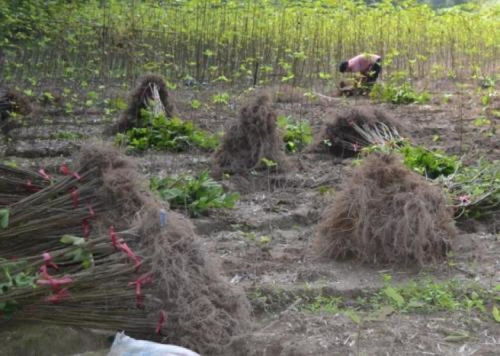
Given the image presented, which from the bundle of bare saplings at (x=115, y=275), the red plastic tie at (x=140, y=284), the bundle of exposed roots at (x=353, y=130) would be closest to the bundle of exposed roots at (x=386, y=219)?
the bundle of bare saplings at (x=115, y=275)

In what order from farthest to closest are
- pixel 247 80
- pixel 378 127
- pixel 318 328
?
pixel 247 80
pixel 378 127
pixel 318 328

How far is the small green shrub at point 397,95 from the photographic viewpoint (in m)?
10.7

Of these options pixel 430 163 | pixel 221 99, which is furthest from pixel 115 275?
pixel 221 99

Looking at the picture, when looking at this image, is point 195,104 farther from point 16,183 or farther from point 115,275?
point 115,275

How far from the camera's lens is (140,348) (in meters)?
3.28

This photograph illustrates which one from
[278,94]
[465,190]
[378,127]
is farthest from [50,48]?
[465,190]

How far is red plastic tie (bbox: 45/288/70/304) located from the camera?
3383 mm

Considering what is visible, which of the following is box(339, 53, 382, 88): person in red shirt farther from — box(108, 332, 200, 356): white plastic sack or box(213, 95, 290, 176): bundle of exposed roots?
box(108, 332, 200, 356): white plastic sack

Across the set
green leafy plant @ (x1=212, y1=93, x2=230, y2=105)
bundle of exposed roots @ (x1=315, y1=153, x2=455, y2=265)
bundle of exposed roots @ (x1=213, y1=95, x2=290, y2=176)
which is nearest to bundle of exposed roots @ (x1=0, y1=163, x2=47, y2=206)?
bundle of exposed roots @ (x1=315, y1=153, x2=455, y2=265)

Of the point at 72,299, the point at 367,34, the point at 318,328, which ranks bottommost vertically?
the point at 318,328

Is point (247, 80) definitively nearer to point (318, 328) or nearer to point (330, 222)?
point (330, 222)

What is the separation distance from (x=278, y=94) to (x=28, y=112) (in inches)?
126

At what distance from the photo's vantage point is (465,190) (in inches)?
230

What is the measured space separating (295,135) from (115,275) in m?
4.96
